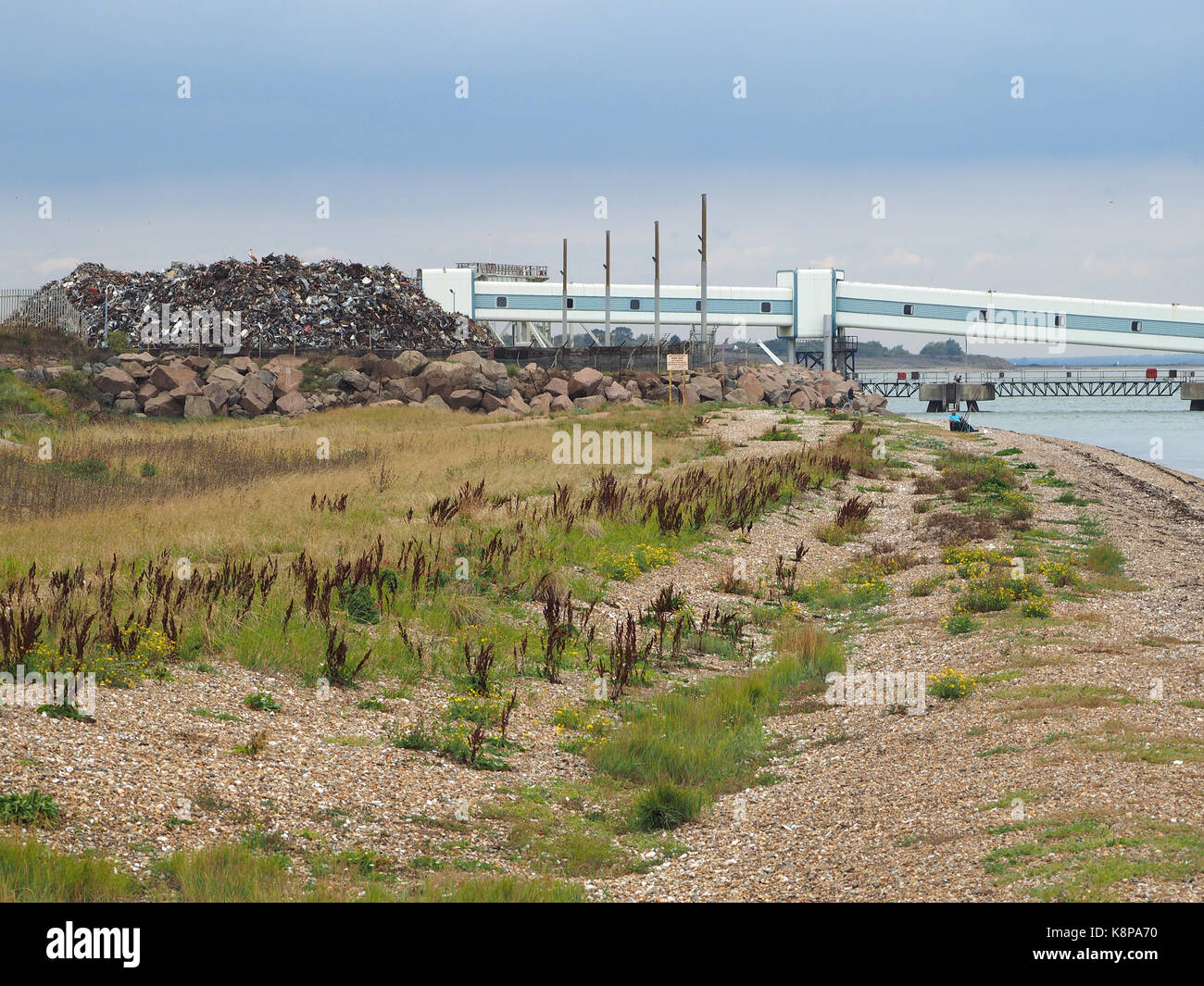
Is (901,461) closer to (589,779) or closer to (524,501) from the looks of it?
(524,501)

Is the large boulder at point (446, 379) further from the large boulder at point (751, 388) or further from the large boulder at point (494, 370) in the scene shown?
the large boulder at point (751, 388)

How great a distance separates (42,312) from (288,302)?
11061mm

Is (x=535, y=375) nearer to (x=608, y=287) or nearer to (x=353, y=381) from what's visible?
(x=353, y=381)

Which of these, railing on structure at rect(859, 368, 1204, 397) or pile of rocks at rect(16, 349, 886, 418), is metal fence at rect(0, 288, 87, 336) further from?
railing on structure at rect(859, 368, 1204, 397)

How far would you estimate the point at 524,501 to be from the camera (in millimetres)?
20500

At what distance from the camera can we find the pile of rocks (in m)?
42.0

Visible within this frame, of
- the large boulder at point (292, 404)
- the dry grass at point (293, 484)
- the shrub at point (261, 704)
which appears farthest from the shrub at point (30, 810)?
the large boulder at point (292, 404)

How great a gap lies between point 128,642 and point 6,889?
495 cm

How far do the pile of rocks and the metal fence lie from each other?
606cm

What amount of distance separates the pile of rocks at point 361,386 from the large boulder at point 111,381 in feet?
0.11

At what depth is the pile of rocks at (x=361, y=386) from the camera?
138 feet

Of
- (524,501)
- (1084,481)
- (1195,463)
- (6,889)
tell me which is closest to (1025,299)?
(1195,463)

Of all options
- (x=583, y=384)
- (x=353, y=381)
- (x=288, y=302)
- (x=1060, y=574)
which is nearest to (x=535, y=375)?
(x=583, y=384)

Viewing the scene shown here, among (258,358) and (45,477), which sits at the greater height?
(258,358)
